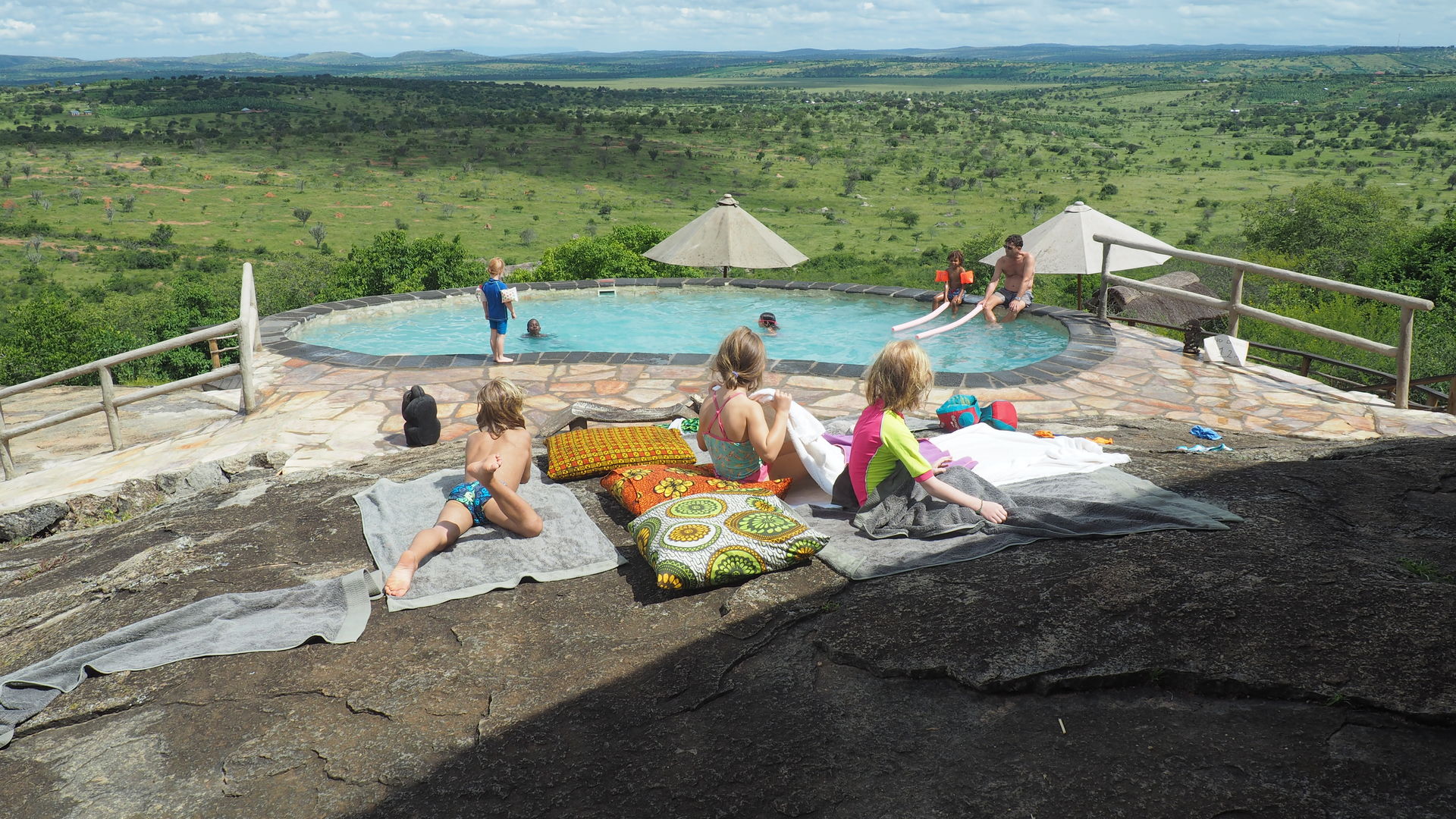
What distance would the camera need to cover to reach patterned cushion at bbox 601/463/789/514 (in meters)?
4.55

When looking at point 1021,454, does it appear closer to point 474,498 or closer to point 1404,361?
point 474,498

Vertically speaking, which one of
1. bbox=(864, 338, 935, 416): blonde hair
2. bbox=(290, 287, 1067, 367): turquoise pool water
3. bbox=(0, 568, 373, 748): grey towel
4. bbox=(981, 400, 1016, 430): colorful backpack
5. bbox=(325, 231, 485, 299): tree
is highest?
bbox=(864, 338, 935, 416): blonde hair

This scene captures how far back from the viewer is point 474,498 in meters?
4.66

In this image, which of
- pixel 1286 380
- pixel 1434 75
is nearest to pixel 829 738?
pixel 1286 380

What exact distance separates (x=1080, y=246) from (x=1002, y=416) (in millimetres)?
6870

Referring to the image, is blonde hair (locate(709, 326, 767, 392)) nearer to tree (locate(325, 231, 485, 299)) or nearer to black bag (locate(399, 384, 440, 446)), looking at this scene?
black bag (locate(399, 384, 440, 446))

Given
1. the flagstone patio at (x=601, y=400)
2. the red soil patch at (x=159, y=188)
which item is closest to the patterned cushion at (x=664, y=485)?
the flagstone patio at (x=601, y=400)

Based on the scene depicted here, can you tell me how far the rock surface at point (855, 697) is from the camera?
2613 millimetres

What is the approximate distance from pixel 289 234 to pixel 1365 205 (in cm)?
4589

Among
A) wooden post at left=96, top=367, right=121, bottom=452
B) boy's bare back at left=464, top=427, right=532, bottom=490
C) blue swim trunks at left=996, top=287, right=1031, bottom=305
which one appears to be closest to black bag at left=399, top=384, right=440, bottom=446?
wooden post at left=96, top=367, right=121, bottom=452

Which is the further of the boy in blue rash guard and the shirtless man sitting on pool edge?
the shirtless man sitting on pool edge

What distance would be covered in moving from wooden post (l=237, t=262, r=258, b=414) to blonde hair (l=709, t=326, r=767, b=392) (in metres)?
5.54

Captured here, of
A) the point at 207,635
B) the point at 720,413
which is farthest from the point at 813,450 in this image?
the point at 207,635

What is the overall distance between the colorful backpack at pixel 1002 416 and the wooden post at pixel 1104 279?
6029 millimetres
